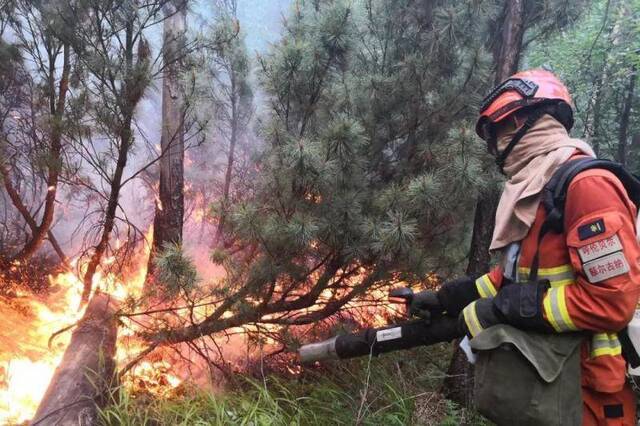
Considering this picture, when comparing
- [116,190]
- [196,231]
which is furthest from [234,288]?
[196,231]

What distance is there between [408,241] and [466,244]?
4.83 ft

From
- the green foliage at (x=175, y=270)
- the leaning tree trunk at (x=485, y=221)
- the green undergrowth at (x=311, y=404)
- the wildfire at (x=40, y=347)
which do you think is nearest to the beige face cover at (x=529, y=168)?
the green undergrowth at (x=311, y=404)

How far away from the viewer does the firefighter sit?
1446mm

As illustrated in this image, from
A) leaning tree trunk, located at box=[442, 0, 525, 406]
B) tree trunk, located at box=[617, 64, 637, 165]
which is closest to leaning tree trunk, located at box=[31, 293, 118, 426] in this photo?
leaning tree trunk, located at box=[442, 0, 525, 406]

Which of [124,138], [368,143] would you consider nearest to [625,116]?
[368,143]

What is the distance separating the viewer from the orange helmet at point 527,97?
6.04 ft

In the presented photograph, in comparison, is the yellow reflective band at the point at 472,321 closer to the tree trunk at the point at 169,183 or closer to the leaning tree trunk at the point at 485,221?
the leaning tree trunk at the point at 485,221

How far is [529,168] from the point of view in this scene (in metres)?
1.80

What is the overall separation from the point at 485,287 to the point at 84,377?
3.06m

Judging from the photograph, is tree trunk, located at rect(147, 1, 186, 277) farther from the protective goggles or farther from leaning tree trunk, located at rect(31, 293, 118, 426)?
the protective goggles

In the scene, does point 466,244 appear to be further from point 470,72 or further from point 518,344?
point 518,344

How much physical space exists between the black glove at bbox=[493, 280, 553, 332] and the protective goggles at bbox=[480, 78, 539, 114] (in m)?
0.87

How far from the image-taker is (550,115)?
1835mm

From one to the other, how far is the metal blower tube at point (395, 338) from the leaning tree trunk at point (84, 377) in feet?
6.47
